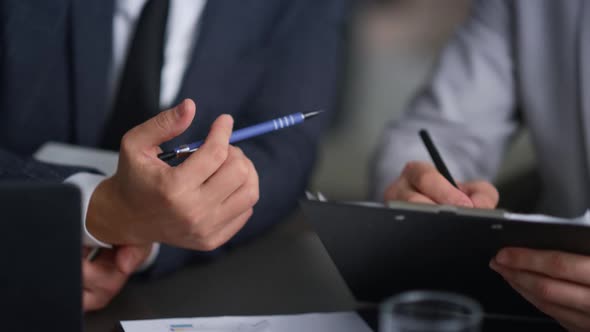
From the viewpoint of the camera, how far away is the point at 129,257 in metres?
0.95

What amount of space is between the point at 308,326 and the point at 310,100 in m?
0.59

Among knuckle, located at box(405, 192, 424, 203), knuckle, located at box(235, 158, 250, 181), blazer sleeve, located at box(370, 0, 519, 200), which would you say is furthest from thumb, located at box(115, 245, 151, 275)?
blazer sleeve, located at box(370, 0, 519, 200)

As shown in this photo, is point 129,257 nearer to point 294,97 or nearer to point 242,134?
point 242,134

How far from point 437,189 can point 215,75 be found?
511 millimetres

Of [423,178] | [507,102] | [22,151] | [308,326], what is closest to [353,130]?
[507,102]

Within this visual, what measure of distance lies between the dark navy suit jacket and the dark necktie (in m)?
0.04

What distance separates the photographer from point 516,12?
4.47 ft

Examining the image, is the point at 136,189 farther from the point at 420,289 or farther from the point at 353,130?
the point at 353,130

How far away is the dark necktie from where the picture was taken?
1.21 meters

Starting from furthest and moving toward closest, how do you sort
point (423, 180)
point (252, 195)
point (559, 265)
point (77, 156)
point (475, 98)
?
point (475, 98) → point (77, 156) → point (423, 180) → point (252, 195) → point (559, 265)

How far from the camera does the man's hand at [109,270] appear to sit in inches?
35.8

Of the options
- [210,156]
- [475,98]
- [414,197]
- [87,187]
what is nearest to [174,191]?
[210,156]

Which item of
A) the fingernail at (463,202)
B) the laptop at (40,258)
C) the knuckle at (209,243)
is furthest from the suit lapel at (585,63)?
the laptop at (40,258)

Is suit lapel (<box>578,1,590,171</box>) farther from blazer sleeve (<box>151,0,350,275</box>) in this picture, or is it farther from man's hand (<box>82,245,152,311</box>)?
man's hand (<box>82,245,152,311</box>)
